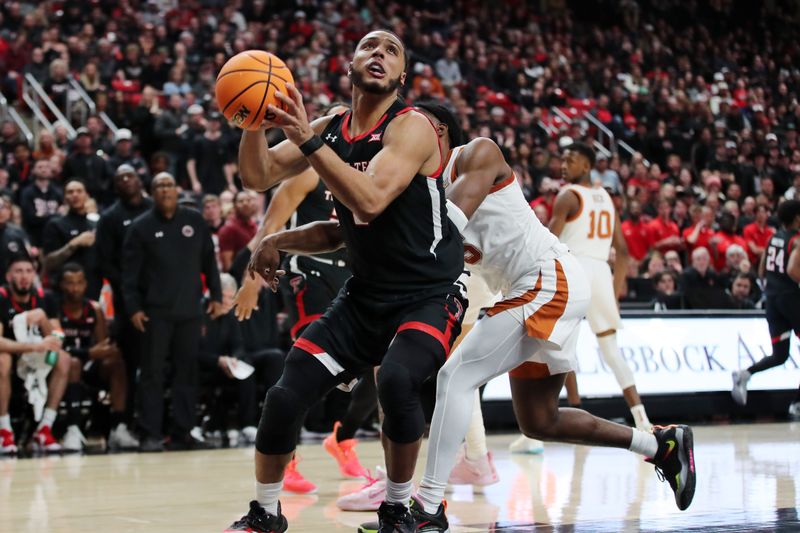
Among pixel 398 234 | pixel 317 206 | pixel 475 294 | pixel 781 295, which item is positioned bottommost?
pixel 781 295

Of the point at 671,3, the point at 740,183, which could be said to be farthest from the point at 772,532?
the point at 671,3

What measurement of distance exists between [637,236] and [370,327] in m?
11.6

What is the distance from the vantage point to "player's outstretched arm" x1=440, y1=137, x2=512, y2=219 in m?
5.18

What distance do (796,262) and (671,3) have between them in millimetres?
21933

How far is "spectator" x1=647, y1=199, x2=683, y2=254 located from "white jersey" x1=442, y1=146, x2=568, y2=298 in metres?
10.0

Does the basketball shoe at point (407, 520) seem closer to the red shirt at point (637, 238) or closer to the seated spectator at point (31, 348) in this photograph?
the seated spectator at point (31, 348)

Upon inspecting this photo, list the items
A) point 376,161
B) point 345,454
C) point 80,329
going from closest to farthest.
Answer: point 376,161, point 345,454, point 80,329

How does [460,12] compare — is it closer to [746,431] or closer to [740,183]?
[740,183]

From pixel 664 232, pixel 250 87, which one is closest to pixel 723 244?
pixel 664 232

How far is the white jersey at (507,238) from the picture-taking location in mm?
5488

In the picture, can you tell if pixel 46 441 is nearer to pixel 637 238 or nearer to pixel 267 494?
pixel 267 494

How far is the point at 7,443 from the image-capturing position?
9.12 metres

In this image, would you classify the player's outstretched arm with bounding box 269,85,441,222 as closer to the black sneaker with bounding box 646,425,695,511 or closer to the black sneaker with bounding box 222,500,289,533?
the black sneaker with bounding box 222,500,289,533

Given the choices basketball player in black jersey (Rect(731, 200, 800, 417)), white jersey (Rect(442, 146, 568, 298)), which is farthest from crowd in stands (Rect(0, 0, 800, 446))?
A: white jersey (Rect(442, 146, 568, 298))
